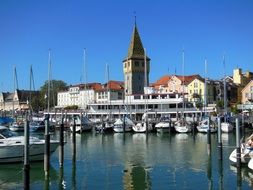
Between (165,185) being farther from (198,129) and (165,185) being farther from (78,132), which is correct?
(78,132)

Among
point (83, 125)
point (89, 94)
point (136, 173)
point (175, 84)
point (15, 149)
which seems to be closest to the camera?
point (136, 173)

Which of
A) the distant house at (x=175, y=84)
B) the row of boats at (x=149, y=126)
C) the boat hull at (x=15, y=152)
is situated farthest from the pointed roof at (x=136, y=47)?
the boat hull at (x=15, y=152)

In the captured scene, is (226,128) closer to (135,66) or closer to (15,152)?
(15,152)

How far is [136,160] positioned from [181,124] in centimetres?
3765

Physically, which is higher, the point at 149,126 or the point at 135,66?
the point at 135,66

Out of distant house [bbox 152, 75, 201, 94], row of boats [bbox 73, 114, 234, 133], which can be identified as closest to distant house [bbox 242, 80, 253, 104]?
distant house [bbox 152, 75, 201, 94]

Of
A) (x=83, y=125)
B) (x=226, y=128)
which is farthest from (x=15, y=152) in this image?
(x=83, y=125)

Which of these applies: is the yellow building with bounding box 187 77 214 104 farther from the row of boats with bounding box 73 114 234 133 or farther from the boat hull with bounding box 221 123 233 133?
the boat hull with bounding box 221 123 233 133

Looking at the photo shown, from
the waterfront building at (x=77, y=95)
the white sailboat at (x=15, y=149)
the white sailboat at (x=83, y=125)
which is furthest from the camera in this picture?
the waterfront building at (x=77, y=95)

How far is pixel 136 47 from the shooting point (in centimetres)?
15362

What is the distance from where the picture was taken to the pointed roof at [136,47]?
152250 millimetres

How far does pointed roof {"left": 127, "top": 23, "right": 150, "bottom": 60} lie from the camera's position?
500 feet

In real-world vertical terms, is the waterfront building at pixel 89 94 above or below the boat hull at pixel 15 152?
above

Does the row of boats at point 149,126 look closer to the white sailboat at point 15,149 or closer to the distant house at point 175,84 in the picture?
the white sailboat at point 15,149
